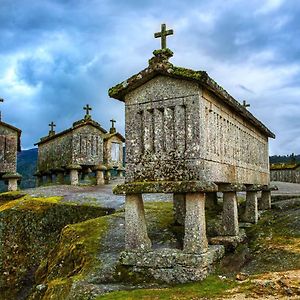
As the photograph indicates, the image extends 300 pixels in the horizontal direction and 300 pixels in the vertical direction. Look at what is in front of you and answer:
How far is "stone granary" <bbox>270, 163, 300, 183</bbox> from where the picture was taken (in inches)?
1331

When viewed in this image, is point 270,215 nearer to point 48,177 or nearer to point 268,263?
point 268,263

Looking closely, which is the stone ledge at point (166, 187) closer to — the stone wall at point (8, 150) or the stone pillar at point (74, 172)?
the stone pillar at point (74, 172)

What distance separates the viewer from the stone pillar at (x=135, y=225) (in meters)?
9.15

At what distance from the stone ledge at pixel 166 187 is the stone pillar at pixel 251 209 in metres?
5.04

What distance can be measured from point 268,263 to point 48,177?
23.1 m

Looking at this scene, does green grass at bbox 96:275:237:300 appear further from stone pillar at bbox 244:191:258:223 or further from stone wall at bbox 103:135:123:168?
stone wall at bbox 103:135:123:168

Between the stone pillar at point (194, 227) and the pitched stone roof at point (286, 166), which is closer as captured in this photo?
the stone pillar at point (194, 227)

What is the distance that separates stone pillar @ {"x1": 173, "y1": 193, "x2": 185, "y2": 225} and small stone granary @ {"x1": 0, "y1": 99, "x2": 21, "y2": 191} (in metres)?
13.3

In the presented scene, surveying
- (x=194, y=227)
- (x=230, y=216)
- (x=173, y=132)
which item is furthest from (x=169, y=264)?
(x=230, y=216)

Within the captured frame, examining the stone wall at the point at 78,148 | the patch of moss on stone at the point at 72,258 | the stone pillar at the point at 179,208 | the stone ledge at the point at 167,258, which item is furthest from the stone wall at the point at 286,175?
the stone ledge at the point at 167,258

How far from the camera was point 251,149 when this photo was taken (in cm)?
1376

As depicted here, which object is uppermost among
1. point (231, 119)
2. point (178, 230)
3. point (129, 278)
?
point (231, 119)

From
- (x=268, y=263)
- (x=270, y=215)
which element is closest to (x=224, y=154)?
(x=268, y=263)

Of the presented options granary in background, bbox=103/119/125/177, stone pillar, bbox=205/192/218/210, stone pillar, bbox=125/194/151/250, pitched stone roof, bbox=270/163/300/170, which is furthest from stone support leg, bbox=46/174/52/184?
stone pillar, bbox=125/194/151/250
